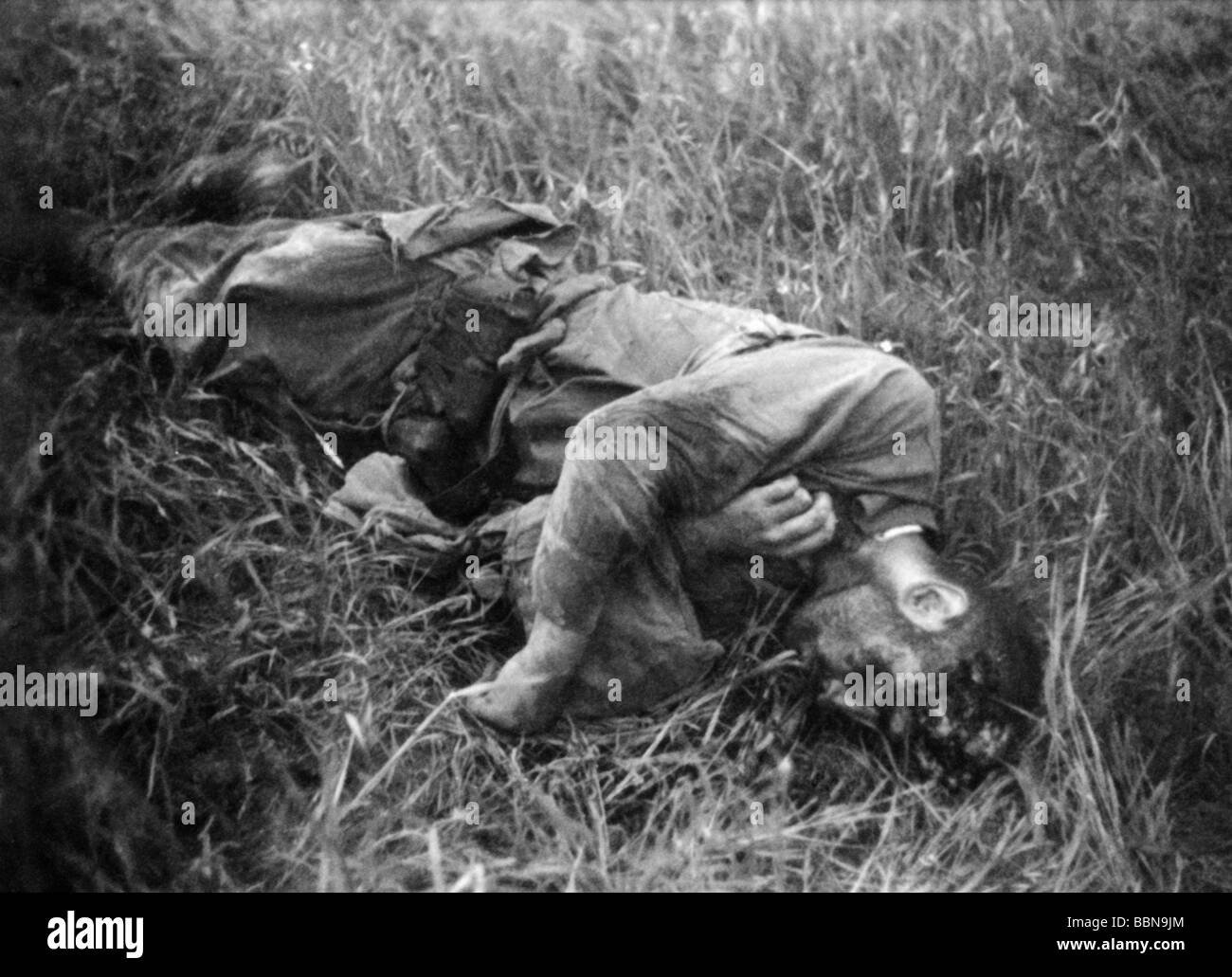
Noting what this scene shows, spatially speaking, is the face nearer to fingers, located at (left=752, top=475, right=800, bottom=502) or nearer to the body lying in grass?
the body lying in grass

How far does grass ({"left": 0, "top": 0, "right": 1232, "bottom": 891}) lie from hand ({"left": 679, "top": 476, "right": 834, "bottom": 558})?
0.62 feet

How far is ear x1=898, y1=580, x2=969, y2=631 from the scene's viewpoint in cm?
237

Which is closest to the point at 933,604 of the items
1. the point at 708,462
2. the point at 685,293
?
the point at 708,462

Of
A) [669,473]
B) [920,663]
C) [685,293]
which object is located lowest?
[920,663]

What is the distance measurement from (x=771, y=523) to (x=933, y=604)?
28cm

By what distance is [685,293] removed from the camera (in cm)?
283

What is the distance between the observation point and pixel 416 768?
2.45 metres

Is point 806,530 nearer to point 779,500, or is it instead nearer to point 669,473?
point 779,500

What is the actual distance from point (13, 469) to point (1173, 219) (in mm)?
2044

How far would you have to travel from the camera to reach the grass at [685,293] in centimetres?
240

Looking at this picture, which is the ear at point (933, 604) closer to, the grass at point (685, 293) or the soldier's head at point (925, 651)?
the soldier's head at point (925, 651)

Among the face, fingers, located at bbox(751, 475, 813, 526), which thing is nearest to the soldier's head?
the face

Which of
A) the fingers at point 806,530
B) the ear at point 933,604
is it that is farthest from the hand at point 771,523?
the ear at point 933,604
